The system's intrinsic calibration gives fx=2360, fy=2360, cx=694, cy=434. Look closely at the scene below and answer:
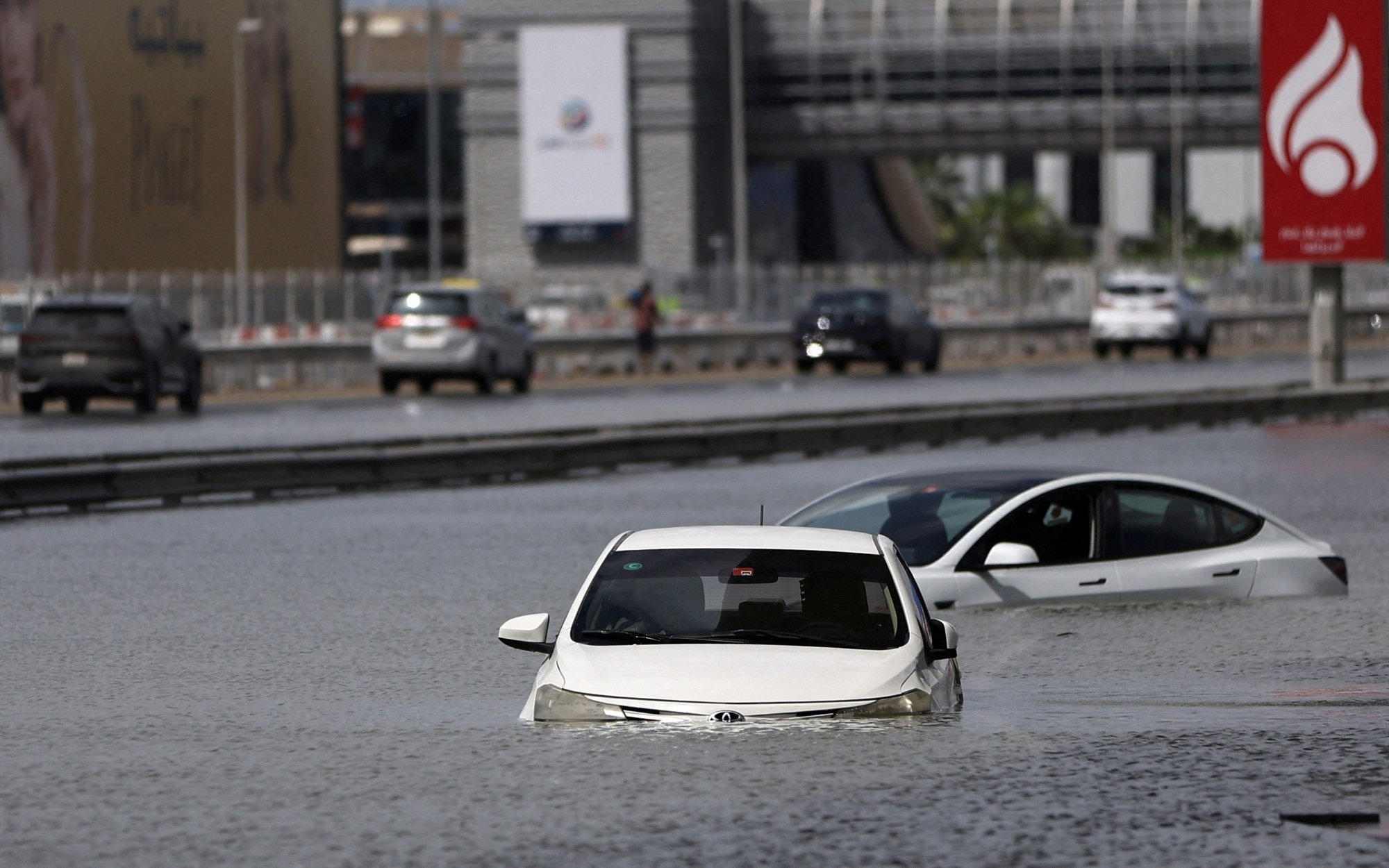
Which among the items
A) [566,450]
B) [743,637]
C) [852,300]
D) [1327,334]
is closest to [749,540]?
[743,637]

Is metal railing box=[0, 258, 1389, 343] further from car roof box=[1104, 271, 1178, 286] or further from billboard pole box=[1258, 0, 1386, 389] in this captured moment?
billboard pole box=[1258, 0, 1386, 389]

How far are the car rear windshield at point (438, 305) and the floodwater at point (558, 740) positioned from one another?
69.0 feet

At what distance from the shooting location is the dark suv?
32562 millimetres

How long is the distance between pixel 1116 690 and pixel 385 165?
10004cm

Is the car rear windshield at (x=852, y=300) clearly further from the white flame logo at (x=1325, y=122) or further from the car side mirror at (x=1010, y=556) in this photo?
the car side mirror at (x=1010, y=556)

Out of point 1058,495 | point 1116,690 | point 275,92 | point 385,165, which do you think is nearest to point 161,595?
point 1058,495

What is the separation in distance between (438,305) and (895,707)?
100 feet

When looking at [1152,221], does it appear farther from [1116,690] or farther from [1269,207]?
[1116,690]

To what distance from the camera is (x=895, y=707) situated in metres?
7.79

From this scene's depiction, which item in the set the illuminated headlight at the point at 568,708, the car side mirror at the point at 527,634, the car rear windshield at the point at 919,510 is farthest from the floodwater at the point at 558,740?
the car rear windshield at the point at 919,510

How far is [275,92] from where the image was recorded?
8106 cm

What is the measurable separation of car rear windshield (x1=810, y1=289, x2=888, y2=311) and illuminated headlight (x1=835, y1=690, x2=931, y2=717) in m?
37.9

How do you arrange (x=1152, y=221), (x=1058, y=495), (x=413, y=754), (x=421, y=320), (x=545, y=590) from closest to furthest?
(x=413, y=754) < (x=1058, y=495) < (x=545, y=590) < (x=421, y=320) < (x=1152, y=221)

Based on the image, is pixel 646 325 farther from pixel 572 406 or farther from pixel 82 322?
pixel 82 322
